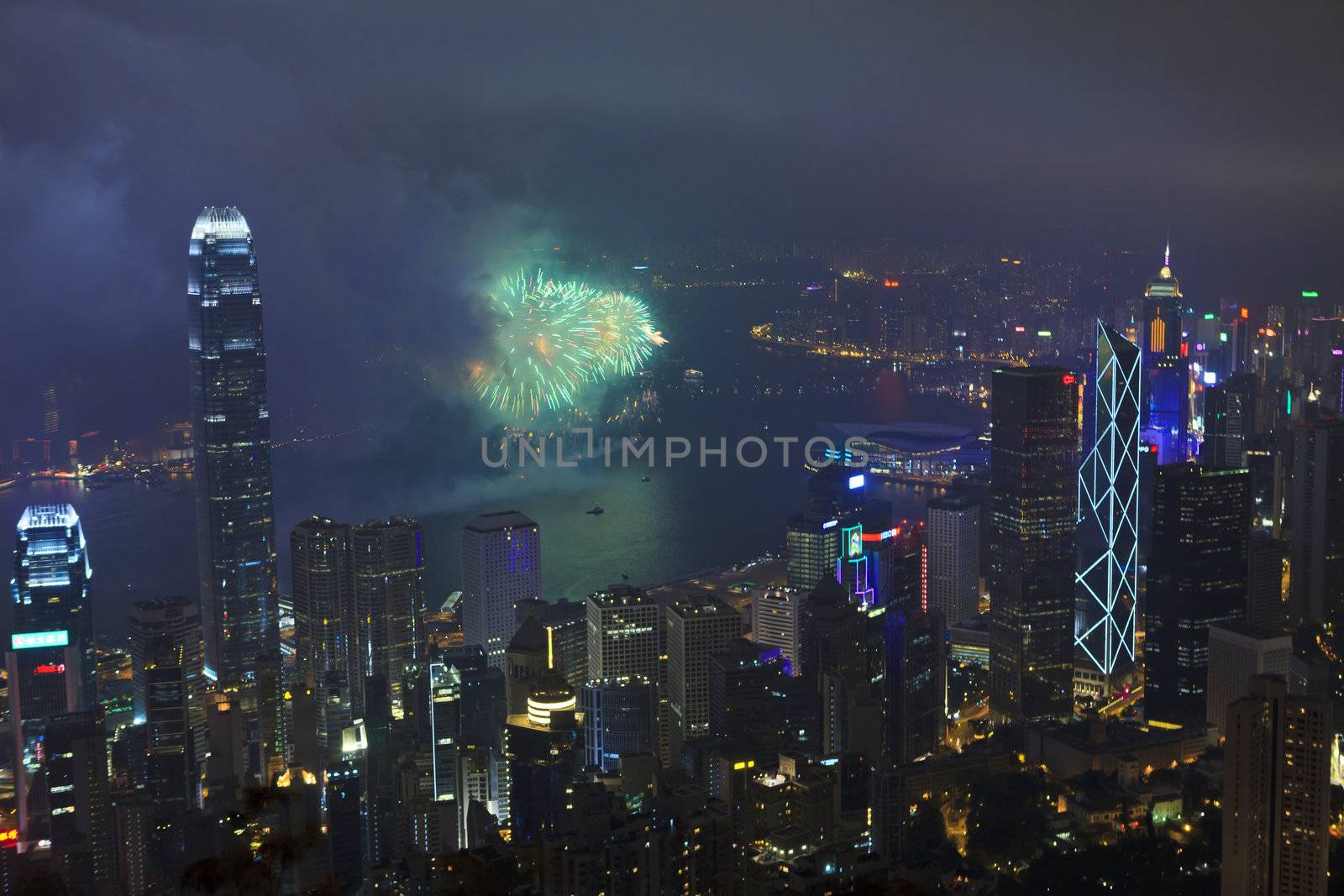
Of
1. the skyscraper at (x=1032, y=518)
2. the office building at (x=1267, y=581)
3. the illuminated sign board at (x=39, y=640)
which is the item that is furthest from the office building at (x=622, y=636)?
the office building at (x=1267, y=581)

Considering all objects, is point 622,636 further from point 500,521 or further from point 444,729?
point 500,521

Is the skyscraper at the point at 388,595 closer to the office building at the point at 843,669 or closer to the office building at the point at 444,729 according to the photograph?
the office building at the point at 444,729

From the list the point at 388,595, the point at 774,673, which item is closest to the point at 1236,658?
the point at 774,673

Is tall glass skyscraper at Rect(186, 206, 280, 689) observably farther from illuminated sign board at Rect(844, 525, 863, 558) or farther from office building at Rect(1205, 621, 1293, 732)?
office building at Rect(1205, 621, 1293, 732)

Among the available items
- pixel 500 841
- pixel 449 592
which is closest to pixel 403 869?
pixel 500 841

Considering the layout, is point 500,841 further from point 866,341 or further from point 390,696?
point 866,341

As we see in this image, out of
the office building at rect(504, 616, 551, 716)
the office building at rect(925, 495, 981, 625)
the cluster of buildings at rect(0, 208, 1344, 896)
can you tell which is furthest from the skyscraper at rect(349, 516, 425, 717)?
the office building at rect(925, 495, 981, 625)
